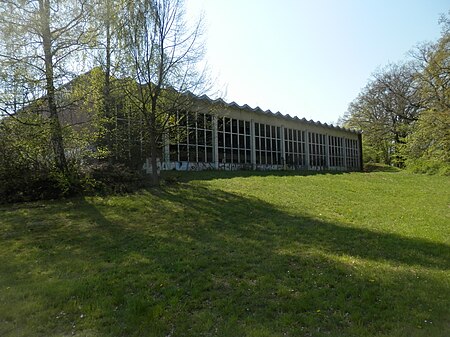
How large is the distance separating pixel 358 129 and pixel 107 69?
4466 centimetres

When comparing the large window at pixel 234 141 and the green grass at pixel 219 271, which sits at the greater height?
the large window at pixel 234 141

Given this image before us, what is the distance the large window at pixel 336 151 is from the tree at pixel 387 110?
28.4 ft

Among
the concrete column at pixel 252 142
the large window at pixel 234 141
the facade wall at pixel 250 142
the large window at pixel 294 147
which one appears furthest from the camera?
the large window at pixel 294 147

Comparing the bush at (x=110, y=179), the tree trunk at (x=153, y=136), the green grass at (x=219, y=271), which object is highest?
the tree trunk at (x=153, y=136)

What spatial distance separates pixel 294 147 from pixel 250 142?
7.35 metres

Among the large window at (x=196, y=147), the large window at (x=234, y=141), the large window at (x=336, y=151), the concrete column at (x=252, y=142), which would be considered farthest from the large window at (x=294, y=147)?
the large window at (x=196, y=147)

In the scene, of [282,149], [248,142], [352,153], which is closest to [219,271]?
[248,142]

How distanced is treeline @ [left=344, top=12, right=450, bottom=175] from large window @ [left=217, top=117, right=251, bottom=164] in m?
14.4

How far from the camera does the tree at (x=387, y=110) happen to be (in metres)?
49.8

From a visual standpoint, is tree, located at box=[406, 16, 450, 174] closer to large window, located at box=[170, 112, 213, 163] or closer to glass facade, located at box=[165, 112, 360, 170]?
glass facade, located at box=[165, 112, 360, 170]

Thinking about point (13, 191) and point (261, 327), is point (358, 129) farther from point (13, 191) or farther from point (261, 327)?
point (261, 327)

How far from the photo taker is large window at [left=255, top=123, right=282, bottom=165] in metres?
32.1

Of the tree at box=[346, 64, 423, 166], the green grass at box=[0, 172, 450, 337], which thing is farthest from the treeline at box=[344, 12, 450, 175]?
the green grass at box=[0, 172, 450, 337]

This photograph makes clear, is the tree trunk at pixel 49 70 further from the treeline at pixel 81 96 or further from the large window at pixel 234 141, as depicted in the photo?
the large window at pixel 234 141
